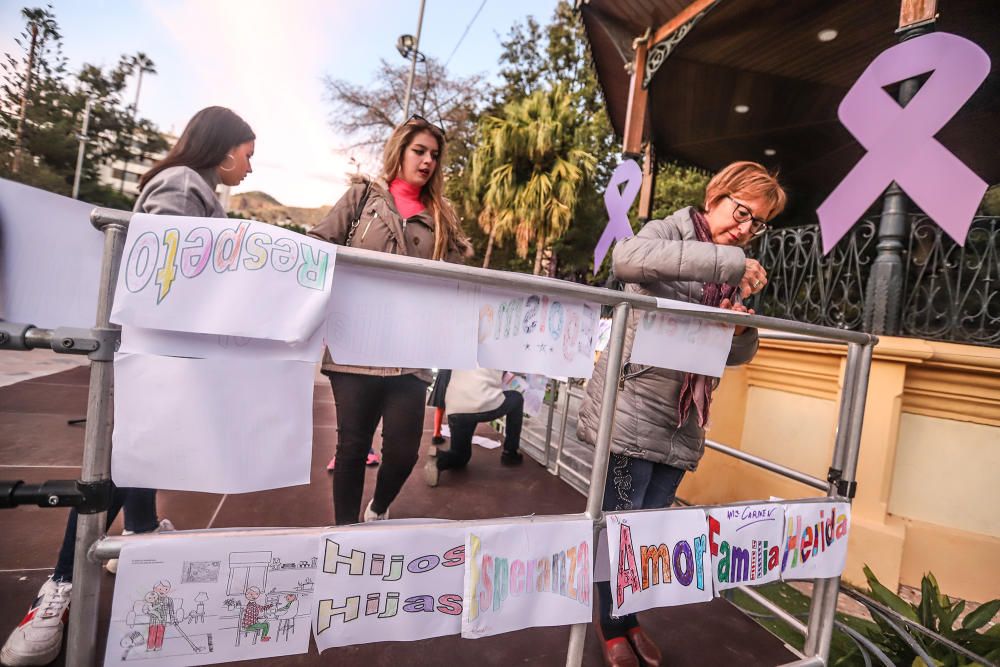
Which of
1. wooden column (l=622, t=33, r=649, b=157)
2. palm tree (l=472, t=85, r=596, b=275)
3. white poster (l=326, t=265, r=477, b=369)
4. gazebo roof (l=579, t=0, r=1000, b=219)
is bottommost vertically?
white poster (l=326, t=265, r=477, b=369)

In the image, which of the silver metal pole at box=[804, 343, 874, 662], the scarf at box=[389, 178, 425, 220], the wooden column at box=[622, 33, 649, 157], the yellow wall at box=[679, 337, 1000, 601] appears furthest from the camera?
the wooden column at box=[622, 33, 649, 157]

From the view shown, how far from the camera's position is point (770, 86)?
5578mm

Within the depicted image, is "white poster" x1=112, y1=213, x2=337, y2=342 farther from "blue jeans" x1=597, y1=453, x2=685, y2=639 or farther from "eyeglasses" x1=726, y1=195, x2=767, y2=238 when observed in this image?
"eyeglasses" x1=726, y1=195, x2=767, y2=238

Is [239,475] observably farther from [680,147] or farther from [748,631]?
[680,147]

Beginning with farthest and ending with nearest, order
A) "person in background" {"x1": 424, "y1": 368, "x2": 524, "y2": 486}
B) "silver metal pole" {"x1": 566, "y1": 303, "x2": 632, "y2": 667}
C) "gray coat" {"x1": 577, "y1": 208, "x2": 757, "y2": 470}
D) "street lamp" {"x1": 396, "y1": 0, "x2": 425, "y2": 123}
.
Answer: "street lamp" {"x1": 396, "y1": 0, "x2": 425, "y2": 123} → "person in background" {"x1": 424, "y1": 368, "x2": 524, "y2": 486} → "gray coat" {"x1": 577, "y1": 208, "x2": 757, "y2": 470} → "silver metal pole" {"x1": 566, "y1": 303, "x2": 632, "y2": 667}

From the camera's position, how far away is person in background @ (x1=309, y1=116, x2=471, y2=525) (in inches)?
66.9

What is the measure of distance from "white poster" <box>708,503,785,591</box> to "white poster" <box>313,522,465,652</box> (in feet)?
2.49

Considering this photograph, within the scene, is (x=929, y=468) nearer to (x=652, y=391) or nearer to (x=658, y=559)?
(x=652, y=391)

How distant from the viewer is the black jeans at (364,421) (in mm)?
1680

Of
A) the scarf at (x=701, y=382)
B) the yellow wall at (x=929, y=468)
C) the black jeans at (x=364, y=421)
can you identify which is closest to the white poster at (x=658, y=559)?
the scarf at (x=701, y=382)

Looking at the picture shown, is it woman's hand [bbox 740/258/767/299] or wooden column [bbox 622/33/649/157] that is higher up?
wooden column [bbox 622/33/649/157]

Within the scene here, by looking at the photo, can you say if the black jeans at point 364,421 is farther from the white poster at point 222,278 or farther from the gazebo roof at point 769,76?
the gazebo roof at point 769,76

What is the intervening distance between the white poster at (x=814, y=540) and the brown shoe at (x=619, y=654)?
55 cm

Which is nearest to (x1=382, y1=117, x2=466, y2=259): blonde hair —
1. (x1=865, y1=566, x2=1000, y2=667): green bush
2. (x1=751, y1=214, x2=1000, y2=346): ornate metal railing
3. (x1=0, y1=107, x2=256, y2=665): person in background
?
(x1=0, y1=107, x2=256, y2=665): person in background
